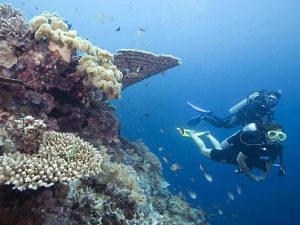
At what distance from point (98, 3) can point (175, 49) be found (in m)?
32.8

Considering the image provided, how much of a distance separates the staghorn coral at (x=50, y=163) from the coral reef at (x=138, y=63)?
163 inches

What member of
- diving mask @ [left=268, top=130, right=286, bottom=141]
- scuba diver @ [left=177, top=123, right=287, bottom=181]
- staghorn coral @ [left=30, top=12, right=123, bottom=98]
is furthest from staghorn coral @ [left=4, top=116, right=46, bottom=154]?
diving mask @ [left=268, top=130, right=286, bottom=141]

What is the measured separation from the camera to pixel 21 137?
4082mm

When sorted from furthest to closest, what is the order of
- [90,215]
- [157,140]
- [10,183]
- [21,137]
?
[157,140]
[90,215]
[21,137]
[10,183]

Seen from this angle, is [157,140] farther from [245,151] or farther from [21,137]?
[21,137]

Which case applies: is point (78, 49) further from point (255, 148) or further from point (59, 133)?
point (255, 148)

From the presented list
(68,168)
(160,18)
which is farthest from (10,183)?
(160,18)

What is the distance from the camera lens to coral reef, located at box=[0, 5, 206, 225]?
3570mm

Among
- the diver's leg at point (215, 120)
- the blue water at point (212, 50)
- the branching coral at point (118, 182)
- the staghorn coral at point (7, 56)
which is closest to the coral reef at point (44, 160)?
the branching coral at point (118, 182)

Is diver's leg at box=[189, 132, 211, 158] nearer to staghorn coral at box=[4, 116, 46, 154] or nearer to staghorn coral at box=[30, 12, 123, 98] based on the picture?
staghorn coral at box=[30, 12, 123, 98]

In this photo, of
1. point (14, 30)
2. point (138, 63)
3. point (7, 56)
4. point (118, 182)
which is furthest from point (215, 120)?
point (7, 56)

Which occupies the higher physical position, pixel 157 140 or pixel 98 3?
pixel 98 3

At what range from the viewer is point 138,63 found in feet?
27.2

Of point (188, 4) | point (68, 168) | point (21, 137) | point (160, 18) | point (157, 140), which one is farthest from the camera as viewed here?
point (160, 18)
